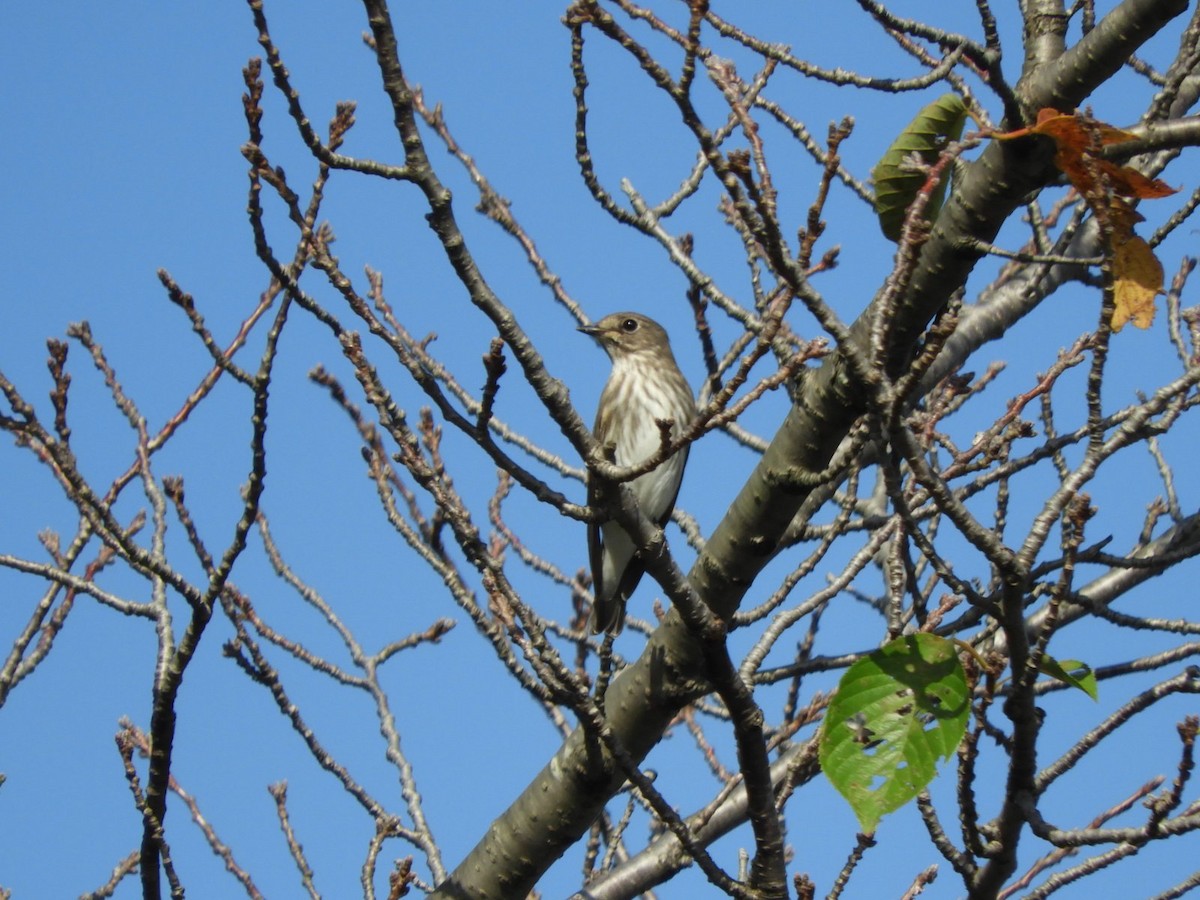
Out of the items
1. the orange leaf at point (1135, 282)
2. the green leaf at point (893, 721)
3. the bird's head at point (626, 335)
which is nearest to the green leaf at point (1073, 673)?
the green leaf at point (893, 721)

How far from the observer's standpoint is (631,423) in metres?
7.34

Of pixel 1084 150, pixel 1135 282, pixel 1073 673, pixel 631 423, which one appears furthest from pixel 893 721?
pixel 631 423

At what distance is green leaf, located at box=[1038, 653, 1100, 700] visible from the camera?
8.96ft

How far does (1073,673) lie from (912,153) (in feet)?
3.87

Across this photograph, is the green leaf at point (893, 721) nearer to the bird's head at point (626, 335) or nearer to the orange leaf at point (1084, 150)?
the orange leaf at point (1084, 150)

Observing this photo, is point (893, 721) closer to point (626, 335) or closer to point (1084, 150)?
point (1084, 150)

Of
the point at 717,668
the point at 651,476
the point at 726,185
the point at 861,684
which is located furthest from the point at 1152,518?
the point at 726,185

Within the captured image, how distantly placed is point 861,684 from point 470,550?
1001mm

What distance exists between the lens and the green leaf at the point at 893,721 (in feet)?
8.84

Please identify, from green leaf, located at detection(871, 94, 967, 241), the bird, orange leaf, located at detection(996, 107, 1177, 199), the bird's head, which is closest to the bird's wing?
the bird

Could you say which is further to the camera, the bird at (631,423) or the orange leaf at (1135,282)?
the bird at (631,423)

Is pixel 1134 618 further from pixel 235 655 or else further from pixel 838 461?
pixel 235 655

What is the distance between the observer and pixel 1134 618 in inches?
187

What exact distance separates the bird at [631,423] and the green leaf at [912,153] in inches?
144
